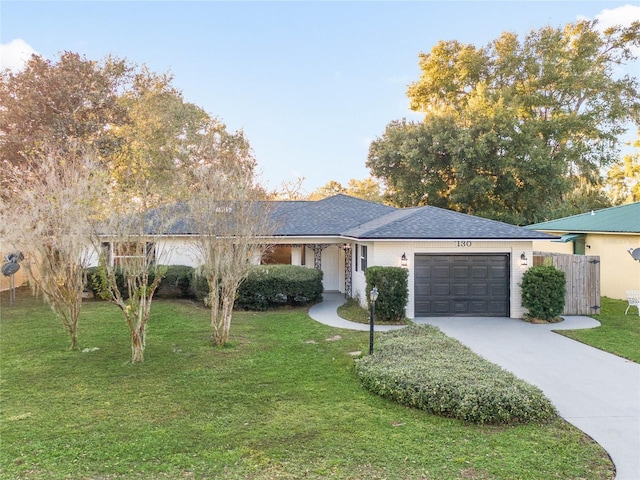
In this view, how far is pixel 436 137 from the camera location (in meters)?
25.7

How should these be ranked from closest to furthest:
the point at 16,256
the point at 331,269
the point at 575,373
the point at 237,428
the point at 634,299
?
the point at 237,428 < the point at 575,373 < the point at 16,256 < the point at 634,299 < the point at 331,269

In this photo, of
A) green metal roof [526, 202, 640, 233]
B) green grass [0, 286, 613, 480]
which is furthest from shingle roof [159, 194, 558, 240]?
green metal roof [526, 202, 640, 233]

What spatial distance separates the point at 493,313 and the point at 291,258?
29.6ft

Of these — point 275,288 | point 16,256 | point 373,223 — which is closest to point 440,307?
point 373,223

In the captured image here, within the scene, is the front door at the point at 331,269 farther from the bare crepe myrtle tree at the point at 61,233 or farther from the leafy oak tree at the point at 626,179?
the leafy oak tree at the point at 626,179

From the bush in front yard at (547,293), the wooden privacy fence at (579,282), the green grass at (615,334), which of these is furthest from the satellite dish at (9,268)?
the wooden privacy fence at (579,282)

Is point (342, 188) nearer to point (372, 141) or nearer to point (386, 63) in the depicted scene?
point (372, 141)

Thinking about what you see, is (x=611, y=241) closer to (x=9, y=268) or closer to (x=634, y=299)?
(x=634, y=299)

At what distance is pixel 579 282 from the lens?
41.7 ft

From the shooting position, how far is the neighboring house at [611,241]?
15.4 m

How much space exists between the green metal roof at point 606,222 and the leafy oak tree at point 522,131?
582 centimetres

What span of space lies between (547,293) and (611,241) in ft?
23.0

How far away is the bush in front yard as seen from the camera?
11898 millimetres

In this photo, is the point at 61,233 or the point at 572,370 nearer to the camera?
the point at 572,370
